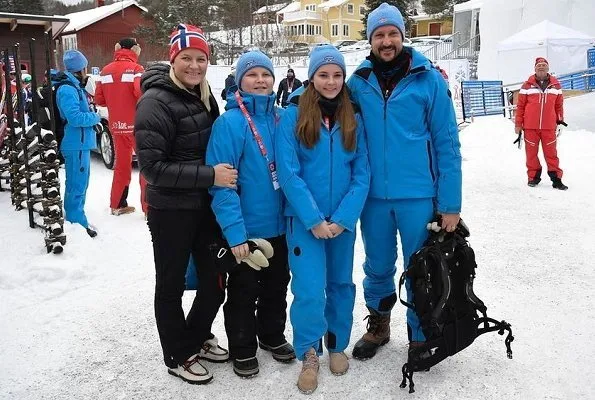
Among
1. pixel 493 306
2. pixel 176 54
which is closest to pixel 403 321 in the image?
pixel 493 306

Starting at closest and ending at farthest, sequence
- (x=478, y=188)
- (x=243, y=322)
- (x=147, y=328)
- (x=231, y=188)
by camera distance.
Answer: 1. (x=231, y=188)
2. (x=243, y=322)
3. (x=147, y=328)
4. (x=478, y=188)

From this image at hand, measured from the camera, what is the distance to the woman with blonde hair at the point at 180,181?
2.78 meters

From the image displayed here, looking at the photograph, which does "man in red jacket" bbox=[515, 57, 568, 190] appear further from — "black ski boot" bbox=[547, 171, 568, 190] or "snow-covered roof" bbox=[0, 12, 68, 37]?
"snow-covered roof" bbox=[0, 12, 68, 37]

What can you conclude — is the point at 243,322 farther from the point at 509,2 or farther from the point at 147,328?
the point at 509,2

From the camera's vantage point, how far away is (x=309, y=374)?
304 centimetres

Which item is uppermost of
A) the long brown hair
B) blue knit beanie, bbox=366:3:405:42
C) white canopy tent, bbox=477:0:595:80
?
white canopy tent, bbox=477:0:595:80

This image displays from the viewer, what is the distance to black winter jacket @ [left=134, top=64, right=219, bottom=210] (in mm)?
2754

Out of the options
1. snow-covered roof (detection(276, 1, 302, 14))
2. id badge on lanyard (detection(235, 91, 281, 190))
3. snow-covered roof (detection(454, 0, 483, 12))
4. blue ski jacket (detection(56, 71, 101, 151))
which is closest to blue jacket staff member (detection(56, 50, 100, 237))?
blue ski jacket (detection(56, 71, 101, 151))

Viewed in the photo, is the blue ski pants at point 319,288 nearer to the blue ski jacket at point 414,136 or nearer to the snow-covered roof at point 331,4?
the blue ski jacket at point 414,136

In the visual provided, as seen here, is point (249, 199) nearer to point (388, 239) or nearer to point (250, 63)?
point (250, 63)

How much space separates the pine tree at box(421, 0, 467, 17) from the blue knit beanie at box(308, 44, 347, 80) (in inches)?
2014

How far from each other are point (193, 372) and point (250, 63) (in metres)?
1.82

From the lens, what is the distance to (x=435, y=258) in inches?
117

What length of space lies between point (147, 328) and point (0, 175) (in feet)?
19.8
